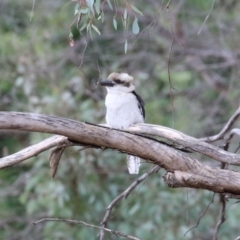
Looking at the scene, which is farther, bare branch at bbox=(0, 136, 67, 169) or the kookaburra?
the kookaburra

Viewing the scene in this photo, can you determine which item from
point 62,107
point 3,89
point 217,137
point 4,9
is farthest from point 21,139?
point 217,137

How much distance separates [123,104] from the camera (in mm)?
3871

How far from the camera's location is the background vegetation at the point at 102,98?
5.48 meters

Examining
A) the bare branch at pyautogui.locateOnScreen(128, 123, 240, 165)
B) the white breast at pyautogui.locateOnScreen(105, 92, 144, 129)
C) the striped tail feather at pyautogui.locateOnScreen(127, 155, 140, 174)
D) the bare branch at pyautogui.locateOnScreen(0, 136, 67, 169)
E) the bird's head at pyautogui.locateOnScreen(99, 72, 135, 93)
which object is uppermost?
the bird's head at pyautogui.locateOnScreen(99, 72, 135, 93)

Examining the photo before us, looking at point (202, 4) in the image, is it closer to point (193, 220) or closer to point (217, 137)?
point (193, 220)

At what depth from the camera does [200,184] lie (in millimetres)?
2672

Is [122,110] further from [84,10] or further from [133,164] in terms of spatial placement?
[84,10]

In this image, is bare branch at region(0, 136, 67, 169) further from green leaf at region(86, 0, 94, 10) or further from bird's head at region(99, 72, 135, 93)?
bird's head at region(99, 72, 135, 93)

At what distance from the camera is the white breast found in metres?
3.72

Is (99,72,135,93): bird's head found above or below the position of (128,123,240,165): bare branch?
above

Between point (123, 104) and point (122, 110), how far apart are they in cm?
9

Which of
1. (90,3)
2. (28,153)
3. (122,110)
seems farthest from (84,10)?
(122,110)

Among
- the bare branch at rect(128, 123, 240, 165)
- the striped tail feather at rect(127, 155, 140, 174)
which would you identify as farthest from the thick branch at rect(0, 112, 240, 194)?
the striped tail feather at rect(127, 155, 140, 174)

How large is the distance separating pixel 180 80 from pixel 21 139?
1.47 metres
